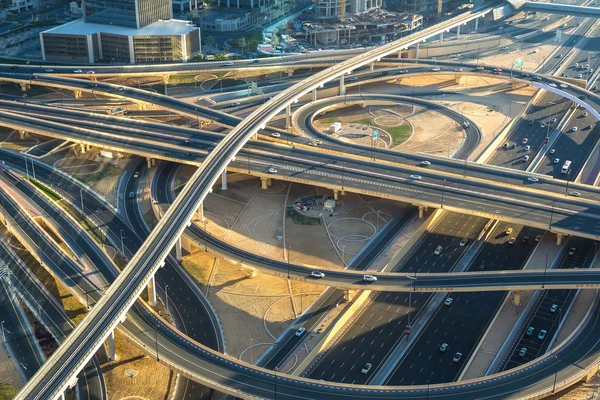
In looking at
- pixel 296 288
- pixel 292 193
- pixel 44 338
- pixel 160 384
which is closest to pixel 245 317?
pixel 296 288

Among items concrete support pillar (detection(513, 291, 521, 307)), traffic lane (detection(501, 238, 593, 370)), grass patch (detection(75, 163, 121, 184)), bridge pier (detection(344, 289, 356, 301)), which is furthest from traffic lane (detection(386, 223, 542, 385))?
grass patch (detection(75, 163, 121, 184))

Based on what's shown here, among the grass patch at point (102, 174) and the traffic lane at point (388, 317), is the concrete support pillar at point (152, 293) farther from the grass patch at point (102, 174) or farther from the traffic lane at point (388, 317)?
the grass patch at point (102, 174)

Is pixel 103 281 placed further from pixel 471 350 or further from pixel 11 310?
pixel 471 350

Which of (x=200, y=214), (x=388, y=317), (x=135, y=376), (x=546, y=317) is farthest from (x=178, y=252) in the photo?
(x=546, y=317)

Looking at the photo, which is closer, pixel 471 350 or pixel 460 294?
pixel 471 350

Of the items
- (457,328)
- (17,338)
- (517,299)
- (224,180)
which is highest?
(224,180)

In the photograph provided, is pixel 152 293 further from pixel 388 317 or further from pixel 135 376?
pixel 388 317

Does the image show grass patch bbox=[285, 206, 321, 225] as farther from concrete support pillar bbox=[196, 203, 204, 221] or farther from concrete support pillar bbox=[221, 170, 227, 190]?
concrete support pillar bbox=[196, 203, 204, 221]
